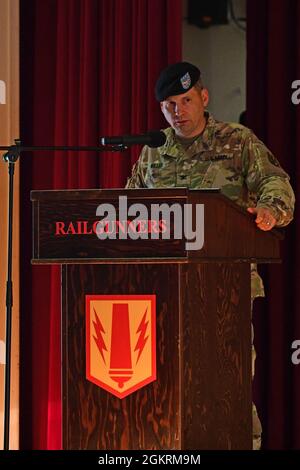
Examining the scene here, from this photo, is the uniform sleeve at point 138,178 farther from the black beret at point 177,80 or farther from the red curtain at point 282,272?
the red curtain at point 282,272

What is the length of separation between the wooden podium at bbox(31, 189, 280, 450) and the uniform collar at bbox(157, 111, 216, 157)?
0.61 metres

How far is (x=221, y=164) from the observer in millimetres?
2709

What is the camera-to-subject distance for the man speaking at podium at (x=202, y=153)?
105 inches

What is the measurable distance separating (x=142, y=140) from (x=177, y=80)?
45 cm

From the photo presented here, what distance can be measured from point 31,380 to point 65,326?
1656 millimetres

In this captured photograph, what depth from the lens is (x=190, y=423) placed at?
2.11m

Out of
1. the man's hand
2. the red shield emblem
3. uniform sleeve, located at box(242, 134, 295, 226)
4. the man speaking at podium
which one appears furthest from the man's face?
the red shield emblem

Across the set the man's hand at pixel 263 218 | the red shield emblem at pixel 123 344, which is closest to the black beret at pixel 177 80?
the man's hand at pixel 263 218

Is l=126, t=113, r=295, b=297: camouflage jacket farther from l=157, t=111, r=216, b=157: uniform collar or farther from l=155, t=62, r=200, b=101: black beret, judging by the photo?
l=155, t=62, r=200, b=101: black beret

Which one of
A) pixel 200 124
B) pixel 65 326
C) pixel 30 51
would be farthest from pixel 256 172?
pixel 30 51

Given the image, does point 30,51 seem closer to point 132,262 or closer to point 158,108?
point 158,108

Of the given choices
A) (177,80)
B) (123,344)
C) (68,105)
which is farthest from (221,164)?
(68,105)

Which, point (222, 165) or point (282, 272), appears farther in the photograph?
point (282, 272)

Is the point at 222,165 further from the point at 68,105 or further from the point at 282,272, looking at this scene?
the point at 68,105
